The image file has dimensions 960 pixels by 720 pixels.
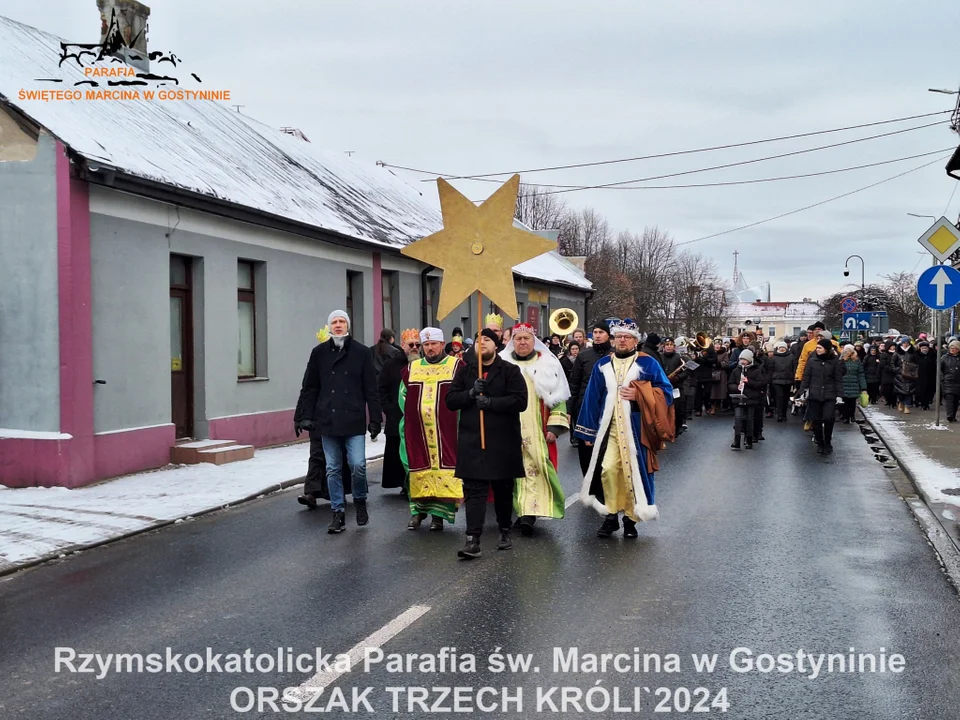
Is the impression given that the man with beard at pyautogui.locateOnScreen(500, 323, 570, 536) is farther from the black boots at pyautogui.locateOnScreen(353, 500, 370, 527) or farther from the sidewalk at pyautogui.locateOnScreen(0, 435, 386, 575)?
the sidewalk at pyautogui.locateOnScreen(0, 435, 386, 575)

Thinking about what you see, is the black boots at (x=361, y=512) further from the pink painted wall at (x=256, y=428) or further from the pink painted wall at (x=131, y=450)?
the pink painted wall at (x=256, y=428)

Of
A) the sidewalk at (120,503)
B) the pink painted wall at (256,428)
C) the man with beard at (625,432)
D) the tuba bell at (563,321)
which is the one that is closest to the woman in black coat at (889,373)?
the tuba bell at (563,321)

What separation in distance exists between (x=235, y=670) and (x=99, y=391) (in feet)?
24.8

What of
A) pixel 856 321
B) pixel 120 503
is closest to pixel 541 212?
pixel 856 321

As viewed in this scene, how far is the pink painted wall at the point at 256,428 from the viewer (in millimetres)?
14305

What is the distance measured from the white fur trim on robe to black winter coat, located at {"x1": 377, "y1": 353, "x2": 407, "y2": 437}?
2.64 meters

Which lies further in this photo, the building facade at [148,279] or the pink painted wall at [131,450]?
the pink painted wall at [131,450]

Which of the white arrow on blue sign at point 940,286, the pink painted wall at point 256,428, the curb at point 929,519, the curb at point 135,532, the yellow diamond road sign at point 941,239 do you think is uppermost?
the yellow diamond road sign at point 941,239

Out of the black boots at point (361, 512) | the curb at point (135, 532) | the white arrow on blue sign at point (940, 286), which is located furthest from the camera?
the white arrow on blue sign at point (940, 286)

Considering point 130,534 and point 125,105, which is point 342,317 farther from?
point 125,105

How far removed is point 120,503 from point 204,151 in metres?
8.05

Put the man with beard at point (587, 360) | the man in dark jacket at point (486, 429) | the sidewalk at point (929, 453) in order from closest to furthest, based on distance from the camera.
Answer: the man in dark jacket at point (486, 429)
the sidewalk at point (929, 453)
the man with beard at point (587, 360)

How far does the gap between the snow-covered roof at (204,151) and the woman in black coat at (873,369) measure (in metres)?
12.0

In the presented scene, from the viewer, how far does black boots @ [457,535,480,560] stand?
7.38 meters
